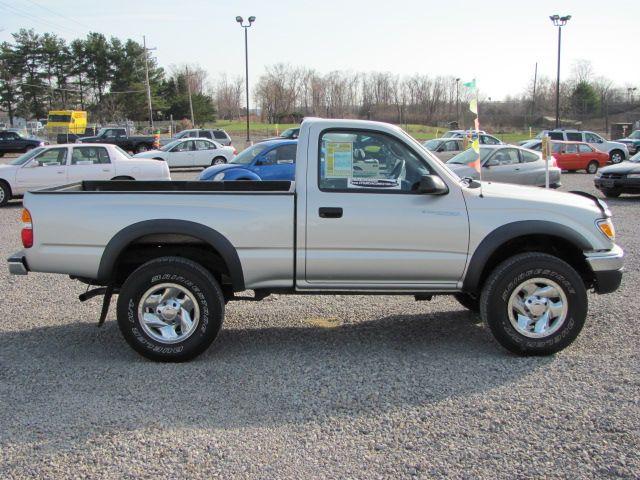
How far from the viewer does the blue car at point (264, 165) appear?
48.2ft

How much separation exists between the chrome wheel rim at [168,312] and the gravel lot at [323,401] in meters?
0.28

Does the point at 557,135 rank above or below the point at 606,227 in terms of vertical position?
above

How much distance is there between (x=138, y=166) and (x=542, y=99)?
285 feet

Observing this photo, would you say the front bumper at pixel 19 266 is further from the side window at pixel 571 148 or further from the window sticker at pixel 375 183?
the side window at pixel 571 148

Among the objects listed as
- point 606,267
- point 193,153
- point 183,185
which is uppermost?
point 193,153

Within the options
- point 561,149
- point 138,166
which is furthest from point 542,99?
point 138,166

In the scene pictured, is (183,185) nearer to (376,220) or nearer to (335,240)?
(335,240)

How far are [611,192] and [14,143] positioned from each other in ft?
115

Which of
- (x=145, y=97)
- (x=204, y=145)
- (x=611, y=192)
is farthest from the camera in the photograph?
(x=145, y=97)

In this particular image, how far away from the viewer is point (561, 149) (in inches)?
1081

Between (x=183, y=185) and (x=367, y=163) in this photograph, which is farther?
(x=183, y=185)

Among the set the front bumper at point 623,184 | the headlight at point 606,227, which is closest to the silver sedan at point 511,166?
the front bumper at point 623,184

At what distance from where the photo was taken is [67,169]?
1584 cm

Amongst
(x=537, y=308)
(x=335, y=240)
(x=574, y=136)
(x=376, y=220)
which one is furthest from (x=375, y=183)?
(x=574, y=136)
